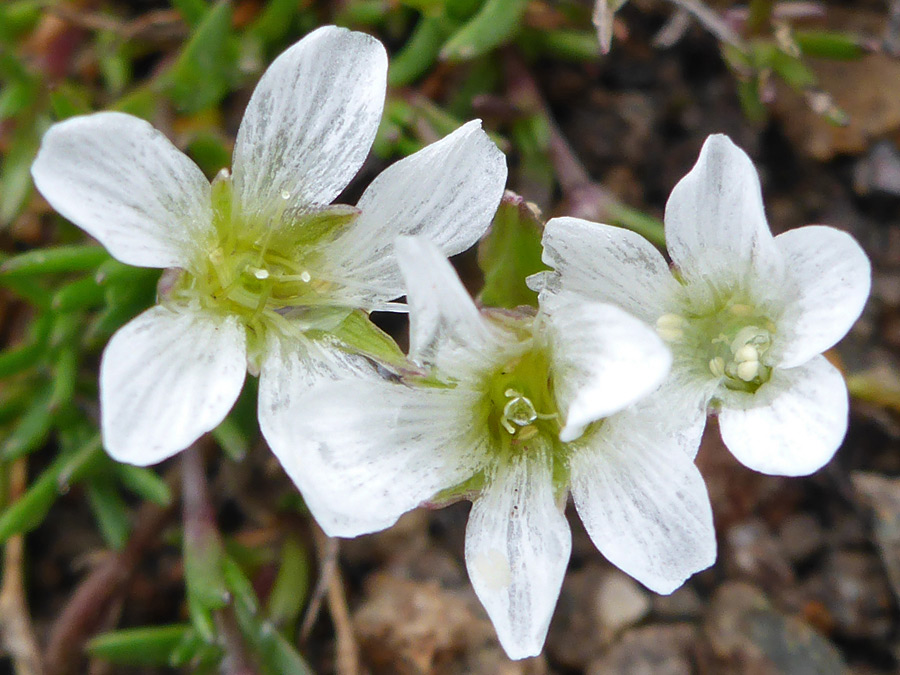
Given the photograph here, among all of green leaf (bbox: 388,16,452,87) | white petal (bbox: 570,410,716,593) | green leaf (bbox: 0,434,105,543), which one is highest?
green leaf (bbox: 388,16,452,87)

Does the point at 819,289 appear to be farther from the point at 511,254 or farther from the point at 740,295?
the point at 511,254

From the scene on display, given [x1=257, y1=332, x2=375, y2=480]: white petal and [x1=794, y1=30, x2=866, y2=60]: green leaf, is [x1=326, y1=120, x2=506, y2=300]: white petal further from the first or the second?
[x1=794, y1=30, x2=866, y2=60]: green leaf

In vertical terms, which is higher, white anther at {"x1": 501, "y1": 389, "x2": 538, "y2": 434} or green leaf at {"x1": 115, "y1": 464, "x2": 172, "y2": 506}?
white anther at {"x1": 501, "y1": 389, "x2": 538, "y2": 434}

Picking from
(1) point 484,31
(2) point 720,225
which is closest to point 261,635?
(2) point 720,225

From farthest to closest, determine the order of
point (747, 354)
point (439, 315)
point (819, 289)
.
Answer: point (747, 354) < point (819, 289) < point (439, 315)

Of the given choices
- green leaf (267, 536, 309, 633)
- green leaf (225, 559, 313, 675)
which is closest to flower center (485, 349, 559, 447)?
green leaf (225, 559, 313, 675)

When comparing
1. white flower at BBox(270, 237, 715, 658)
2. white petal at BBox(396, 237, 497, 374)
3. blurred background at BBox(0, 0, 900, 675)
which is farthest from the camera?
blurred background at BBox(0, 0, 900, 675)
